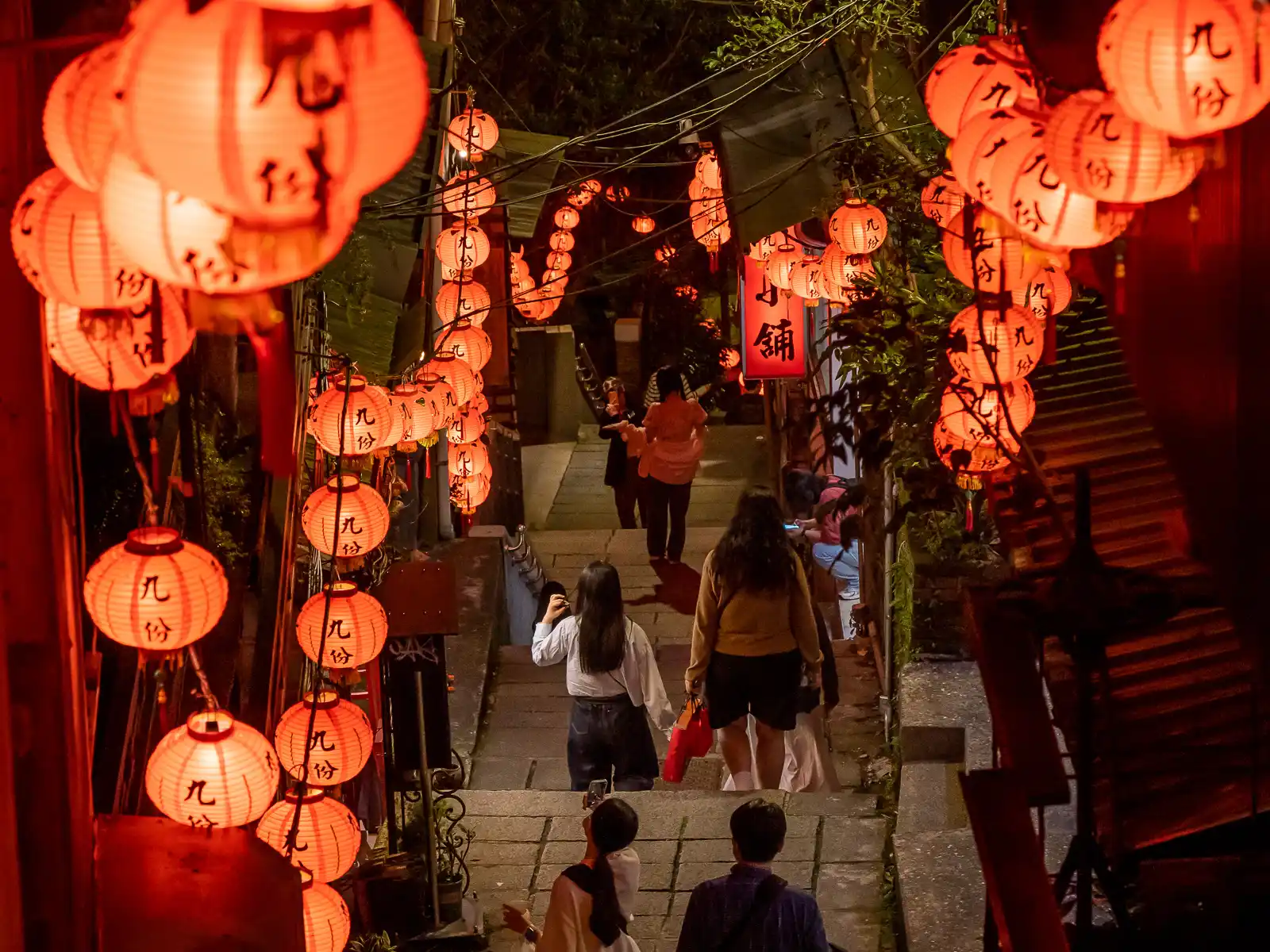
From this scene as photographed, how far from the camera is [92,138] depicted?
447cm

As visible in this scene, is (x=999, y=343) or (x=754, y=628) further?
(x=754, y=628)

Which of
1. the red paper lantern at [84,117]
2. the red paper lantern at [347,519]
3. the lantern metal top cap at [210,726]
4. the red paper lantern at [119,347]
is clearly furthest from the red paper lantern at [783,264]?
the red paper lantern at [84,117]

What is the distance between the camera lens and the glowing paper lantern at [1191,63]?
5375mm

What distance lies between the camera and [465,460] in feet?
52.0

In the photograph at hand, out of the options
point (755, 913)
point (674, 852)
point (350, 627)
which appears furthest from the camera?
point (674, 852)

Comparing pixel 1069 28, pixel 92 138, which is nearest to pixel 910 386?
pixel 1069 28

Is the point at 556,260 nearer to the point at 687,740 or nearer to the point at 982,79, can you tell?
the point at 687,740

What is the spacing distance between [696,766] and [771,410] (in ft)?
39.4

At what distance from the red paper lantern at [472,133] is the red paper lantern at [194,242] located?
449 inches

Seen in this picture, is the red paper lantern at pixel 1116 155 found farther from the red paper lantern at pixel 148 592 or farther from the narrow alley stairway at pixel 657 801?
the narrow alley stairway at pixel 657 801

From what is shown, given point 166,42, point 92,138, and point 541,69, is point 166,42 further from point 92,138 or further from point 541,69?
point 541,69

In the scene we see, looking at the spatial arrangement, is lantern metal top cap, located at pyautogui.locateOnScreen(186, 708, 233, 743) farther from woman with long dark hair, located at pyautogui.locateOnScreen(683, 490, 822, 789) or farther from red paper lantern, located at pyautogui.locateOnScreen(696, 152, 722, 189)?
red paper lantern, located at pyautogui.locateOnScreen(696, 152, 722, 189)

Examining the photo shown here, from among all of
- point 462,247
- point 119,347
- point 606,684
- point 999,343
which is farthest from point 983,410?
point 462,247

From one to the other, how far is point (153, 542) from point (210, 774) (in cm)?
101
